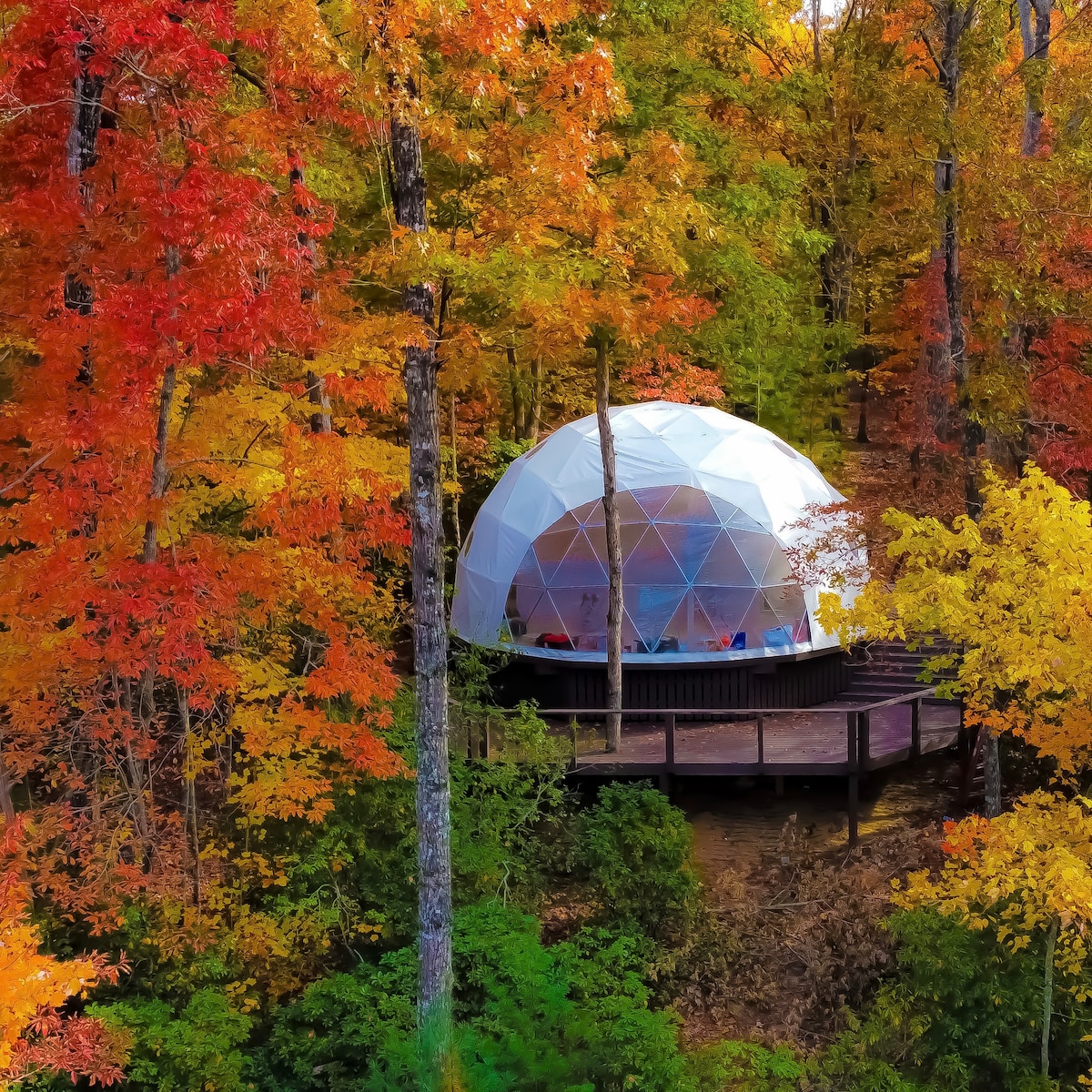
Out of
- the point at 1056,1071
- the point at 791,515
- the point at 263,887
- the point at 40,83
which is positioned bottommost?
the point at 1056,1071

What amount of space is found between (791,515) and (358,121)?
33.1 feet

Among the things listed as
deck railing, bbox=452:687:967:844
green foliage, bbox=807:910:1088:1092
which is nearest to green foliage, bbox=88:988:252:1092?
deck railing, bbox=452:687:967:844

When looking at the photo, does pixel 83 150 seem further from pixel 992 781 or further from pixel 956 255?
pixel 992 781

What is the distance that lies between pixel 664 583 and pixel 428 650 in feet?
26.6

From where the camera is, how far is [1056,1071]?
9172 millimetres

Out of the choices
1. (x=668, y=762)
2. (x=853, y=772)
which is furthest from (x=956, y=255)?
(x=668, y=762)

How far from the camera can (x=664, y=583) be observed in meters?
16.7

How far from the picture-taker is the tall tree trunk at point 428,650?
29.0 ft

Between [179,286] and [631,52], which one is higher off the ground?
[631,52]

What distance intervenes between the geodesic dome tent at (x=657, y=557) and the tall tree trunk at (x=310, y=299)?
17.4ft

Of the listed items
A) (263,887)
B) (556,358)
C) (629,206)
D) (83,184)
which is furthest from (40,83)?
(263,887)

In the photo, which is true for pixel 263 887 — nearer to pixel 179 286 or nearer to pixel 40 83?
pixel 179 286

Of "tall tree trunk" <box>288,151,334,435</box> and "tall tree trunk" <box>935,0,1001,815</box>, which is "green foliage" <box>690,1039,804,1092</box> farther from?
"tall tree trunk" <box>288,151,334,435</box>

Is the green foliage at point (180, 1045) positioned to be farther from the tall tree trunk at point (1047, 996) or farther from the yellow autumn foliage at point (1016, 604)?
the tall tree trunk at point (1047, 996)
